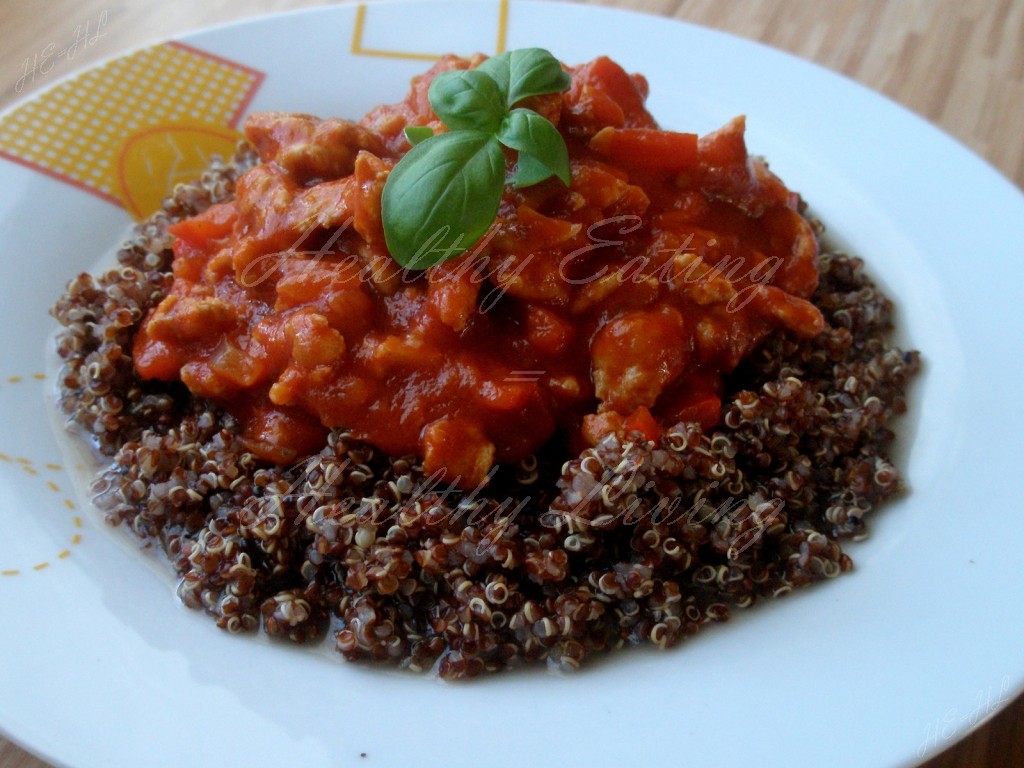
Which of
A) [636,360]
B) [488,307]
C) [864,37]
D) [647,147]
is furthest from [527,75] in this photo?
[864,37]

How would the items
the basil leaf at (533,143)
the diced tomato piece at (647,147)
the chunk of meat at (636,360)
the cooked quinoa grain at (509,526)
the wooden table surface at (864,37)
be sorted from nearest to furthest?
the cooked quinoa grain at (509,526) < the basil leaf at (533,143) < the chunk of meat at (636,360) < the diced tomato piece at (647,147) < the wooden table surface at (864,37)

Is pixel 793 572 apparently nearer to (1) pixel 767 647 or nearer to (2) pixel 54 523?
(1) pixel 767 647

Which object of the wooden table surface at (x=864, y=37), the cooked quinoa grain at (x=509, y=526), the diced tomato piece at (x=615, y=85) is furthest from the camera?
the wooden table surface at (x=864, y=37)

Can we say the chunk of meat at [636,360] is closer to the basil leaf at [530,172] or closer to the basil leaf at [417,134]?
the basil leaf at [530,172]

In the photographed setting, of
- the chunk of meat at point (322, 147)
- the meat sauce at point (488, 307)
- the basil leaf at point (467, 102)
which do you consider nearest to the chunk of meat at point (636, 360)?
the meat sauce at point (488, 307)

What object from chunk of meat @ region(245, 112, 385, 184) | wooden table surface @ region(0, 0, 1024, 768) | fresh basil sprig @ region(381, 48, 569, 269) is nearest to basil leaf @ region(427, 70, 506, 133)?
fresh basil sprig @ region(381, 48, 569, 269)

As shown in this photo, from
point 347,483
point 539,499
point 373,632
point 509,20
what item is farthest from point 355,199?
point 509,20

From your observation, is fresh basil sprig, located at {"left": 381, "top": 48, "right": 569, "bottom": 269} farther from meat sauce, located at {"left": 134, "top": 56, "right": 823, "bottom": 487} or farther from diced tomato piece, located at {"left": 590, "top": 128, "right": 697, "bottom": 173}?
diced tomato piece, located at {"left": 590, "top": 128, "right": 697, "bottom": 173}
